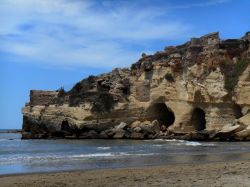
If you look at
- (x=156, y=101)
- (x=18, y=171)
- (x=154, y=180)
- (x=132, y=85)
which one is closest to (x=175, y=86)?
(x=156, y=101)

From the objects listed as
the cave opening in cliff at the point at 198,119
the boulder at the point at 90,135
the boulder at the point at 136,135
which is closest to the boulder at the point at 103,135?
the boulder at the point at 90,135

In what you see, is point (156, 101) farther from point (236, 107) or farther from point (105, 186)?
point (105, 186)

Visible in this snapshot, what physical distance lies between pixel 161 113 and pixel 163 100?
3.30 meters

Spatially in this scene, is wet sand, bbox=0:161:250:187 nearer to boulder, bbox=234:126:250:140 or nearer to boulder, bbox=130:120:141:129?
boulder, bbox=234:126:250:140

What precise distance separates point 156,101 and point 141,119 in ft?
8.60

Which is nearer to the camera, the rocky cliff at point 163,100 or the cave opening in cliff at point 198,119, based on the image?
the rocky cliff at point 163,100

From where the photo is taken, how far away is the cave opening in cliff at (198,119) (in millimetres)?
49081

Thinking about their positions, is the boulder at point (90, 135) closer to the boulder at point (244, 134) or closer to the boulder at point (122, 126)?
the boulder at point (122, 126)

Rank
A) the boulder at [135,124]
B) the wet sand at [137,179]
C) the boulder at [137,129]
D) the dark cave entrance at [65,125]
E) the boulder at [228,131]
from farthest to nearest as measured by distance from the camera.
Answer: the dark cave entrance at [65,125]
the boulder at [135,124]
the boulder at [137,129]
the boulder at [228,131]
the wet sand at [137,179]

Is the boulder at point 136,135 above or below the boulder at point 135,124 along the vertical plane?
below

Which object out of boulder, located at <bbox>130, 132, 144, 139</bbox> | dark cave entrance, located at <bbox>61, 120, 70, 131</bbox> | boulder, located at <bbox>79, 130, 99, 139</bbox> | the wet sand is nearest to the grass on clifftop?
boulder, located at <bbox>130, 132, 144, 139</bbox>

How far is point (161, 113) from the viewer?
52938mm

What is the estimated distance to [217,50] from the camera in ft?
153

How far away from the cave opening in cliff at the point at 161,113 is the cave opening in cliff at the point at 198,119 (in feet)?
8.84
